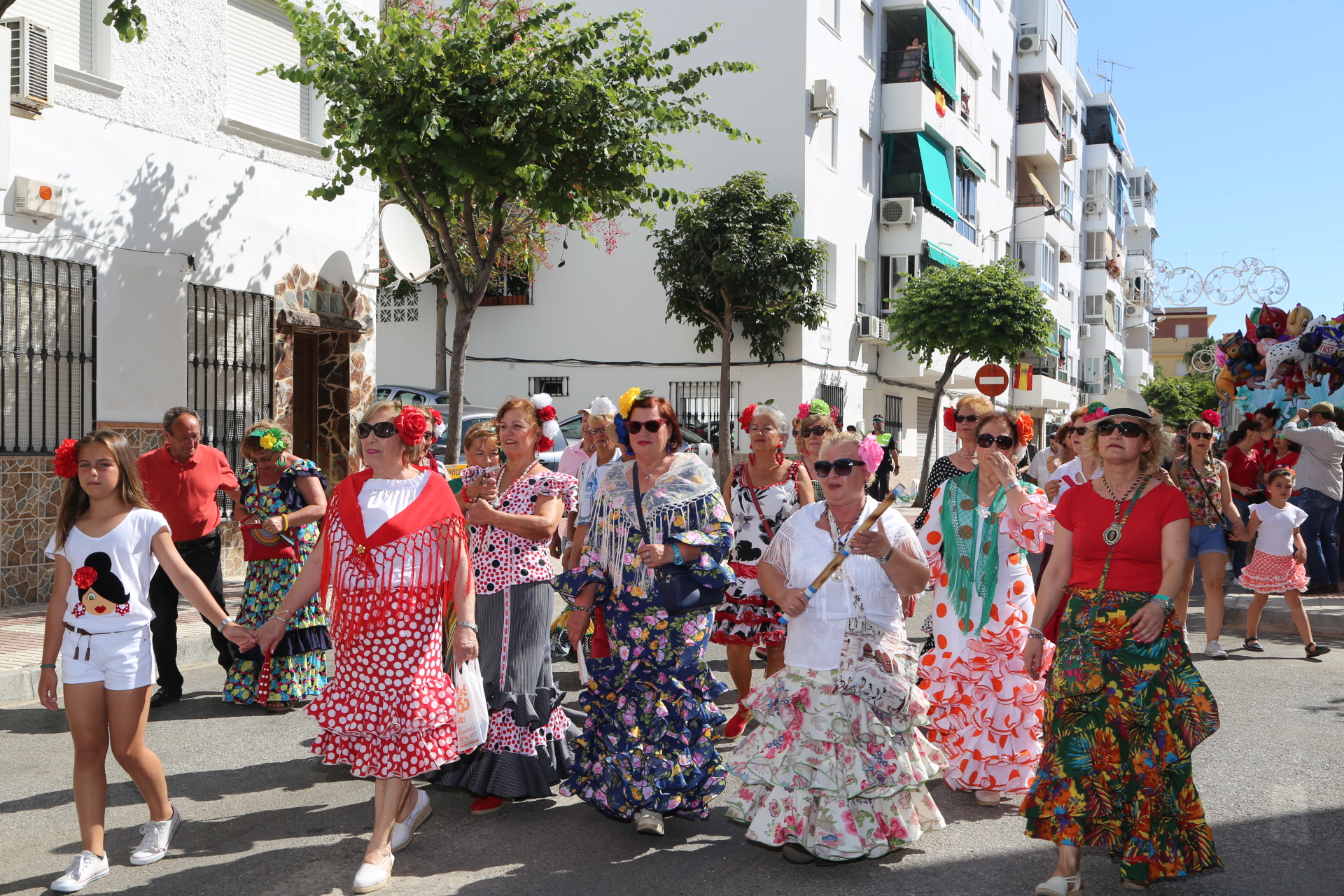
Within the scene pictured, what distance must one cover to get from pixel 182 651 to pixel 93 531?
4520 millimetres

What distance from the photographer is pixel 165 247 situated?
38.0ft

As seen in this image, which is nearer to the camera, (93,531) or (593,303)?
(93,531)

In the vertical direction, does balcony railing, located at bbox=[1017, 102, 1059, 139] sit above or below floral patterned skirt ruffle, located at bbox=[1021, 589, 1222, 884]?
above

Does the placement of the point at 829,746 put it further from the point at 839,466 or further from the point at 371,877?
the point at 371,877

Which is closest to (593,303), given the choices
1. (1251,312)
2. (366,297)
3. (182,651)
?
(366,297)

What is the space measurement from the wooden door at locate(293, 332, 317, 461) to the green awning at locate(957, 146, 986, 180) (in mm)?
22178

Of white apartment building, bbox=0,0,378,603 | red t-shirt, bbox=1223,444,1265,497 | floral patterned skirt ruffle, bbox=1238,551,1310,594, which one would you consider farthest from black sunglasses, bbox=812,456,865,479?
red t-shirt, bbox=1223,444,1265,497

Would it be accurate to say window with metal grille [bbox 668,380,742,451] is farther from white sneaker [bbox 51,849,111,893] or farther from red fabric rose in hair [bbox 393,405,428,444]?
white sneaker [bbox 51,849,111,893]

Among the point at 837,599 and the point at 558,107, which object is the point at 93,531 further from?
the point at 558,107

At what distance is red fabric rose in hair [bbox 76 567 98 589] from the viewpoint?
14.0ft

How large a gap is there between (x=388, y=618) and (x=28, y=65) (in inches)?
318

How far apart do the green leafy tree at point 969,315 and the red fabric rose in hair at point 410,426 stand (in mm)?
21501

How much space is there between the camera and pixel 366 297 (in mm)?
14227

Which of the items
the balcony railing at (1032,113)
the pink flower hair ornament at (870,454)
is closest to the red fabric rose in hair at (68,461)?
the pink flower hair ornament at (870,454)
